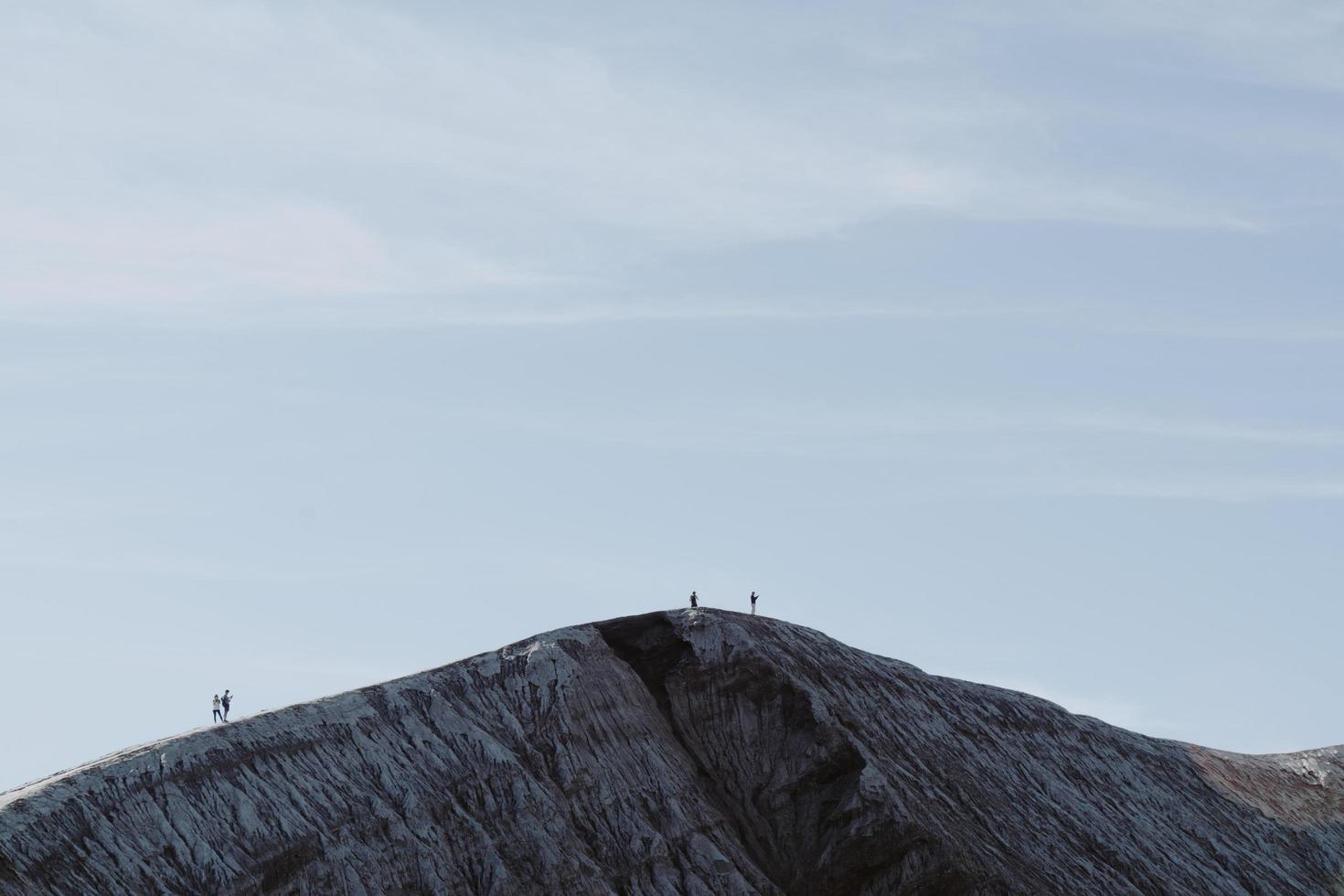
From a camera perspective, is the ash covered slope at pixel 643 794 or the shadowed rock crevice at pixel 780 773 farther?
the shadowed rock crevice at pixel 780 773

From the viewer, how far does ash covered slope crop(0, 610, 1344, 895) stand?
44.6 meters

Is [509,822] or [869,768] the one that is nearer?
[509,822]

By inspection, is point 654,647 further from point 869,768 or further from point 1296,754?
point 1296,754

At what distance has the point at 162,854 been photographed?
1706 inches

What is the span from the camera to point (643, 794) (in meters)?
53.0

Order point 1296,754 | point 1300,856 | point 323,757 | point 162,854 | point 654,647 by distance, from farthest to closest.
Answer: point 1296,754 → point 1300,856 → point 654,647 → point 323,757 → point 162,854

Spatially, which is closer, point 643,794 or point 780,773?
point 643,794

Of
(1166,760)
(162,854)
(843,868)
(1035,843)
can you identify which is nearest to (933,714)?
(1035,843)

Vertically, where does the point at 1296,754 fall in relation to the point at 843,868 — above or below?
above

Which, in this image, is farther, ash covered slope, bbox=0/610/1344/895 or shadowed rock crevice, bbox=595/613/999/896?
shadowed rock crevice, bbox=595/613/999/896

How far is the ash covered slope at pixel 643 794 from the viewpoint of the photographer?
44.6m

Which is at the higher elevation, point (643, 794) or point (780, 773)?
point (780, 773)

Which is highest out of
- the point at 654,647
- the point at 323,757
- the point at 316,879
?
the point at 654,647

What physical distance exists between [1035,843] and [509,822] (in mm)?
18531
